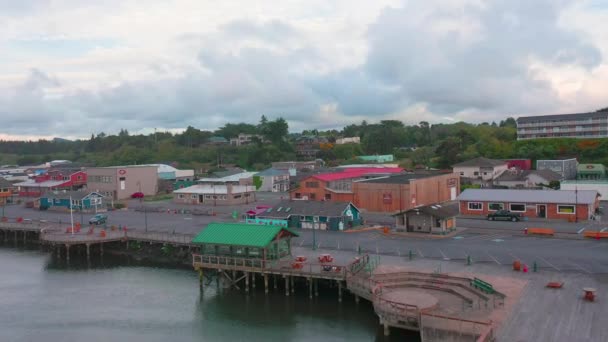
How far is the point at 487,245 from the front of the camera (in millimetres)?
38250

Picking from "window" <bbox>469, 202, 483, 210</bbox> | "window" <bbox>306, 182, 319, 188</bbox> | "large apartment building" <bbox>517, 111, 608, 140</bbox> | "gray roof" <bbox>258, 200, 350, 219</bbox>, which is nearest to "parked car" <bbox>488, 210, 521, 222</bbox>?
"window" <bbox>469, 202, 483, 210</bbox>

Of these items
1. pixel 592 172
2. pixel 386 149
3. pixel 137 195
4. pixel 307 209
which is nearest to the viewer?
pixel 307 209

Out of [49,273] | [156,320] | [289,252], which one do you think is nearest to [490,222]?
[289,252]

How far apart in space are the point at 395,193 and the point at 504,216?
41.5 ft

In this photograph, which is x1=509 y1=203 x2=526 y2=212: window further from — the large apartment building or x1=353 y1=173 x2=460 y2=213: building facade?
the large apartment building

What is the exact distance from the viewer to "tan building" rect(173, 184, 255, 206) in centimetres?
7125

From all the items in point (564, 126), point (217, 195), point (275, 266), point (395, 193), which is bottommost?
point (275, 266)

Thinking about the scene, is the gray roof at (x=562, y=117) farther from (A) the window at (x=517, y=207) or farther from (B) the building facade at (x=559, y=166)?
(A) the window at (x=517, y=207)

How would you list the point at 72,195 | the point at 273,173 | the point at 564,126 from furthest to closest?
the point at 564,126, the point at 273,173, the point at 72,195

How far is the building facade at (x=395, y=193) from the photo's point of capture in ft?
189

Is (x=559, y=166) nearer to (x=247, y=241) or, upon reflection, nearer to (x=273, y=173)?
(x=273, y=173)

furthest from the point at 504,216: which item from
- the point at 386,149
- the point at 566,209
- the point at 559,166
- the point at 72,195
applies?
the point at 386,149

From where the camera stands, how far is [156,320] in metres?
29.5

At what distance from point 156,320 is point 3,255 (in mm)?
29870
